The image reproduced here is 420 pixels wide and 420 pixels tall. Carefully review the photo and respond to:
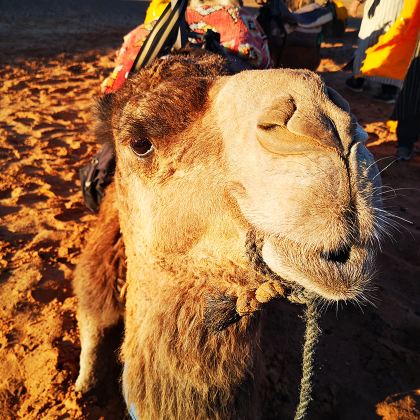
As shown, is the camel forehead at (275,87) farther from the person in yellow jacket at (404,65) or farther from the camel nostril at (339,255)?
the person in yellow jacket at (404,65)

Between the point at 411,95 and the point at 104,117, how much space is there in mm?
4287

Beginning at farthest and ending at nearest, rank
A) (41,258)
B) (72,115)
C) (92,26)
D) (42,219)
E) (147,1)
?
(147,1)
(92,26)
(72,115)
(42,219)
(41,258)

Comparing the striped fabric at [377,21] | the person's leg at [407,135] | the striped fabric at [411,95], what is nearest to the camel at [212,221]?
the striped fabric at [411,95]

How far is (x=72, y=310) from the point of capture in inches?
121

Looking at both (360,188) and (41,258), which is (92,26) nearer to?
(41,258)

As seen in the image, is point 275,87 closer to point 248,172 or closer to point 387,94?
point 248,172

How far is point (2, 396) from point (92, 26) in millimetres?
12757

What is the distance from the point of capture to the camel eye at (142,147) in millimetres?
1682

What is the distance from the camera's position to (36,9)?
14.3m

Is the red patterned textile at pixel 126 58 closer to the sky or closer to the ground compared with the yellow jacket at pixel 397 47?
closer to the sky

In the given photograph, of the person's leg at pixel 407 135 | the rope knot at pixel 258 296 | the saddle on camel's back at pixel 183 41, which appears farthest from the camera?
the person's leg at pixel 407 135

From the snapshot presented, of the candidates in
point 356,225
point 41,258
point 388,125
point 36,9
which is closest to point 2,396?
point 41,258

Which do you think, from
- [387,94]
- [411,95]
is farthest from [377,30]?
[411,95]

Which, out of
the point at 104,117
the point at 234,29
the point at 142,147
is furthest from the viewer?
the point at 234,29
